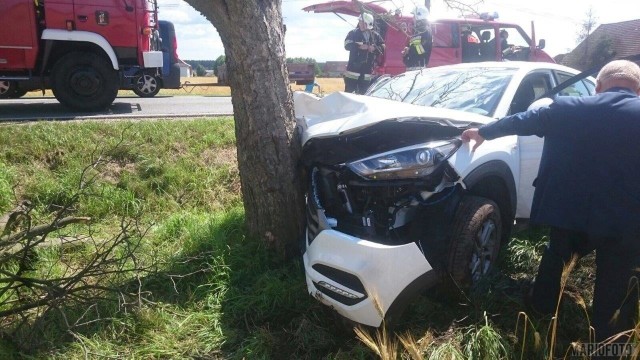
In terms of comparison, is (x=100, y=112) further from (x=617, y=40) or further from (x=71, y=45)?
(x=617, y=40)

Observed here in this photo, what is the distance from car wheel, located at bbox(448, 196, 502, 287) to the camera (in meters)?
2.94

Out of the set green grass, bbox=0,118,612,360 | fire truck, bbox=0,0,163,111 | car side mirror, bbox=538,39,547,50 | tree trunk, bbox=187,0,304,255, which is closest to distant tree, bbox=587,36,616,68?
car side mirror, bbox=538,39,547,50

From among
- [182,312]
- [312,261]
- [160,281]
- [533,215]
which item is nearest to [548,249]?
[533,215]

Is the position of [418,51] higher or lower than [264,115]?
higher

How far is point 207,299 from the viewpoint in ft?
11.3

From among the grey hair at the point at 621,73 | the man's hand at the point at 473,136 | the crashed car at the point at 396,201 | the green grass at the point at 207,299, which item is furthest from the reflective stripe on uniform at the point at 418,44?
the grey hair at the point at 621,73

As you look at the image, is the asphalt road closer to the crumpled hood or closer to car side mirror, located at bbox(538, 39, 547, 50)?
the crumpled hood

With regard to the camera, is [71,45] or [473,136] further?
[71,45]

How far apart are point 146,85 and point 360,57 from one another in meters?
4.08

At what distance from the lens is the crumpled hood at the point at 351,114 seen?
308 centimetres

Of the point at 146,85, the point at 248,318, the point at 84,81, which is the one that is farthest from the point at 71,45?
the point at 248,318

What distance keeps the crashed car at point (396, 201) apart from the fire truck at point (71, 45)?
5.83 m

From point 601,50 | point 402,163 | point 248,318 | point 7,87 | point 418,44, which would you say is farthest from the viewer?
point 601,50

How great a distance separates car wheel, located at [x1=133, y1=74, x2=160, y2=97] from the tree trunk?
6023 mm
